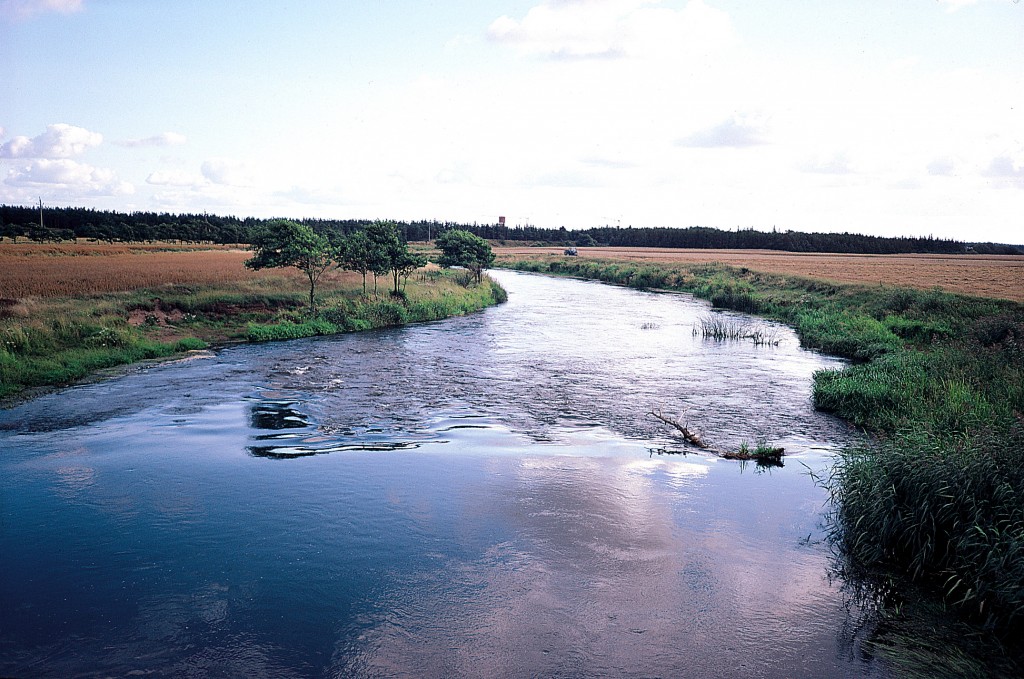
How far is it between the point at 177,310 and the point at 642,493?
87.4 ft

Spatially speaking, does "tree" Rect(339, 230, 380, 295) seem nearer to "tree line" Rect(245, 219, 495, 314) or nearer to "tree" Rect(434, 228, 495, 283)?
"tree line" Rect(245, 219, 495, 314)

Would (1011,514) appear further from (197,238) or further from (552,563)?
(197,238)

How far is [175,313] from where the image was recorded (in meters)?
32.0

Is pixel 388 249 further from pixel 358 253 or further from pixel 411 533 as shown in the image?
pixel 411 533

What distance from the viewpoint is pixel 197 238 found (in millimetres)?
121812

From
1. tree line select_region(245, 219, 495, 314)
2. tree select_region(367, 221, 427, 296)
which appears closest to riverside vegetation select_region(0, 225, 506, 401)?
tree select_region(367, 221, 427, 296)

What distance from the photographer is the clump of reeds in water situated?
112ft

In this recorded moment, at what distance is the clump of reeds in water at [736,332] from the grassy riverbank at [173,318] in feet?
52.0

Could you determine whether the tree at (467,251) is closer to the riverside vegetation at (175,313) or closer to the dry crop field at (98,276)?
the riverside vegetation at (175,313)

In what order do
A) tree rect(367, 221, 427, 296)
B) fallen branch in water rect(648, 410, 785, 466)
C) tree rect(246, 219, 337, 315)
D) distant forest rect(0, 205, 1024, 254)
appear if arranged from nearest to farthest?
fallen branch in water rect(648, 410, 785, 466)
tree rect(246, 219, 337, 315)
tree rect(367, 221, 427, 296)
distant forest rect(0, 205, 1024, 254)

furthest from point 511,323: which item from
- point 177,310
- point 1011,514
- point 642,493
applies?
point 1011,514

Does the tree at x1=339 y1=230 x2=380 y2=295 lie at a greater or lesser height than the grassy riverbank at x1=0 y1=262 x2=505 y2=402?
greater

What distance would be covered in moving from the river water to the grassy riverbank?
2.78m

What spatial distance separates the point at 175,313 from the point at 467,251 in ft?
104
